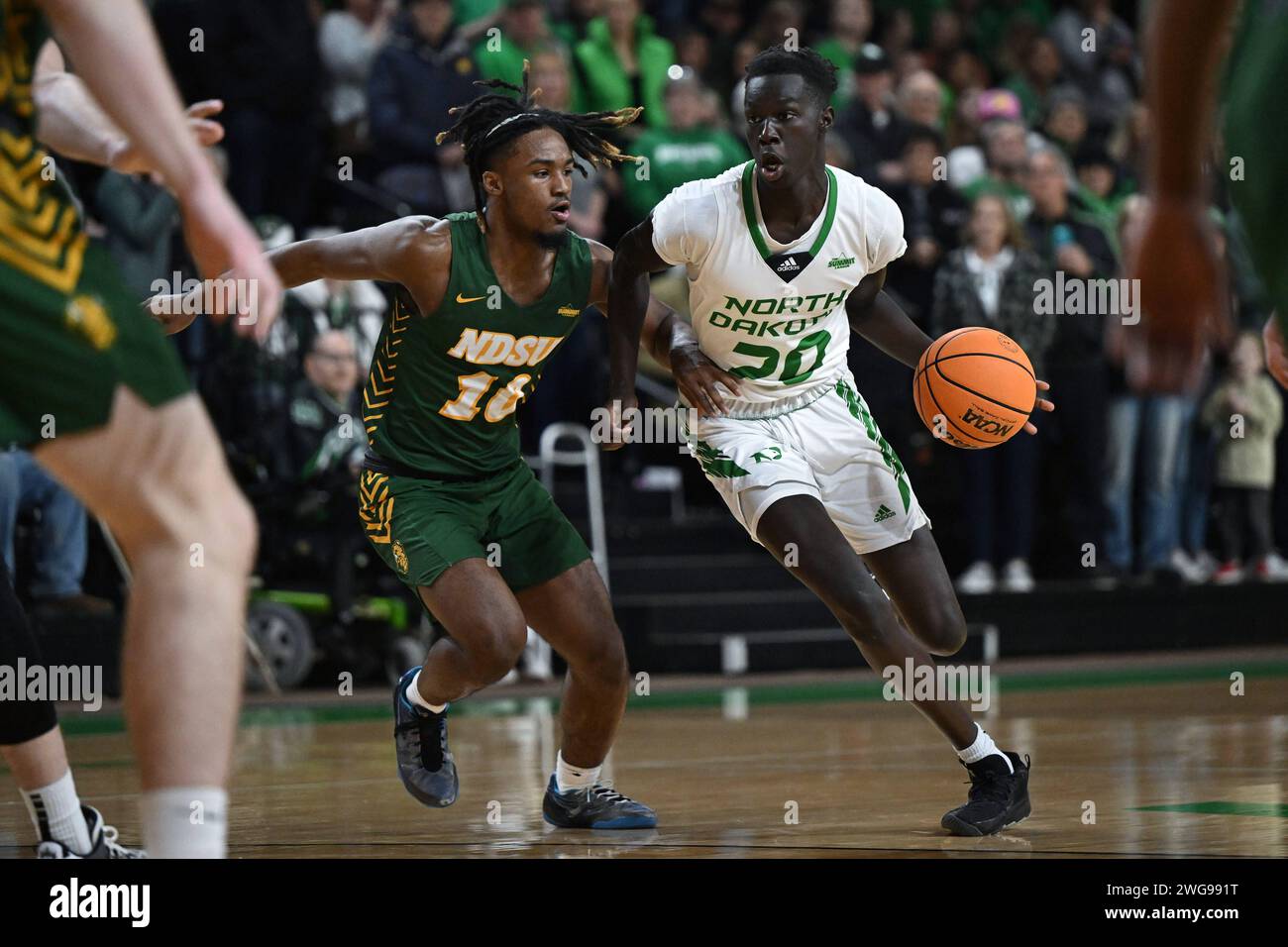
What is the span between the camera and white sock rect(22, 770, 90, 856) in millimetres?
4586

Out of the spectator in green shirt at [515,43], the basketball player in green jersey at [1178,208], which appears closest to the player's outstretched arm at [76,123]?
the basketball player in green jersey at [1178,208]

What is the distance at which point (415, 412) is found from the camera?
18.5 ft

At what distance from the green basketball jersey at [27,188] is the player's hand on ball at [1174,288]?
4.87 ft

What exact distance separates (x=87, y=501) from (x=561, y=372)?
28.3 feet

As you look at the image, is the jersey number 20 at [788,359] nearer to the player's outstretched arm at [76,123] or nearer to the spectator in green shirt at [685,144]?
the player's outstretched arm at [76,123]

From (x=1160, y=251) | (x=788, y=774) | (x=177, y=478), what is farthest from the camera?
(x=788, y=774)

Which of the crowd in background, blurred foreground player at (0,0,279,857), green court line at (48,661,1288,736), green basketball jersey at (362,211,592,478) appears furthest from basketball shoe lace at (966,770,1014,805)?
the crowd in background

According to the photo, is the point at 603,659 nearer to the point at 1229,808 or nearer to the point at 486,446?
the point at 486,446

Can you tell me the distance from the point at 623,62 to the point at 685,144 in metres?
0.91

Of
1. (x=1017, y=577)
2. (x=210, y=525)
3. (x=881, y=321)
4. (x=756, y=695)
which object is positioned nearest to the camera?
(x=210, y=525)

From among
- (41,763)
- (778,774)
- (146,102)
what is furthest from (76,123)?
(778,774)

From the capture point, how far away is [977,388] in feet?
18.1
